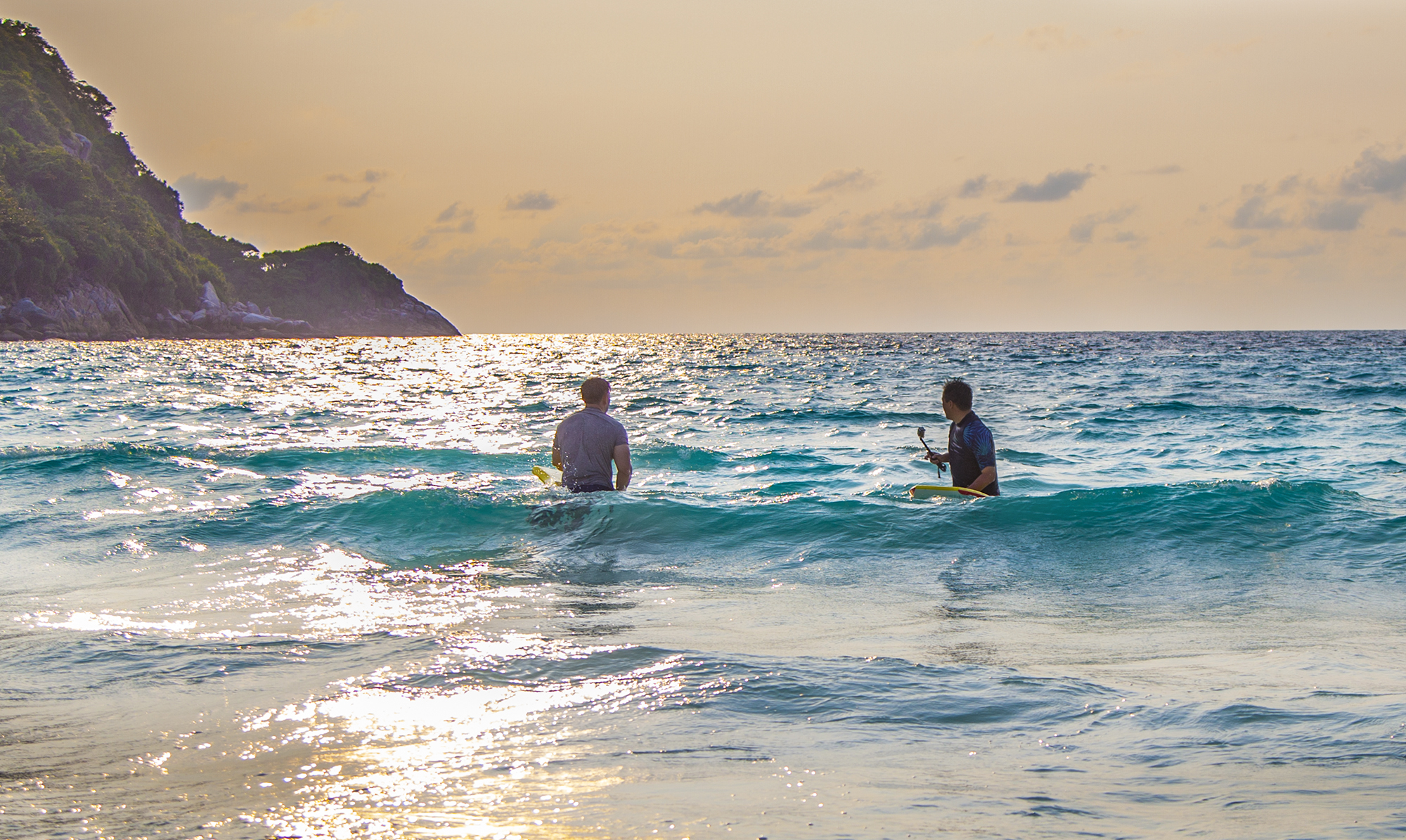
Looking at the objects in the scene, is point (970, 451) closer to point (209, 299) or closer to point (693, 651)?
point (693, 651)

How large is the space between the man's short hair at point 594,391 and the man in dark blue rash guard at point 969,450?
339cm

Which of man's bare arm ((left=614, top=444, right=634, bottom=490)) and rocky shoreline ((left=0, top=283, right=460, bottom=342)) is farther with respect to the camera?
rocky shoreline ((left=0, top=283, right=460, bottom=342))

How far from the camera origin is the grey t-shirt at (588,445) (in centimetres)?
966

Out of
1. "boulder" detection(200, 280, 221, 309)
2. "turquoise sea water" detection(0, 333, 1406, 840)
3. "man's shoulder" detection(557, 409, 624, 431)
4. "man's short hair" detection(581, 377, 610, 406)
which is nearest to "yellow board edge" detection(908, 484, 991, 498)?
"turquoise sea water" detection(0, 333, 1406, 840)

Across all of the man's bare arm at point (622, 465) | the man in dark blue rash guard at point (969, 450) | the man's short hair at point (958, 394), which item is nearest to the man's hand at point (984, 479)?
the man in dark blue rash guard at point (969, 450)

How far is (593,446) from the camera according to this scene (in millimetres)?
9711

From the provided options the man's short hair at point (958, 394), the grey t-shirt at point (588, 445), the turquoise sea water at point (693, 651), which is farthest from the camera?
the grey t-shirt at point (588, 445)

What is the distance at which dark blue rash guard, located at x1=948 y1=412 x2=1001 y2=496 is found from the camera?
9.59 metres

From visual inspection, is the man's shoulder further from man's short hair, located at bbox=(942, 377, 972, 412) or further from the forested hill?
the forested hill

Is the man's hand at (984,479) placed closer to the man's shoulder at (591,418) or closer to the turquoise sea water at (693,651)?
the turquoise sea water at (693,651)

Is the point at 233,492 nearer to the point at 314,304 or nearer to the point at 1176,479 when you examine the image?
the point at 1176,479

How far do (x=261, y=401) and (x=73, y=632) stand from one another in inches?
942

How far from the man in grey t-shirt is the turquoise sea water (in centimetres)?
30

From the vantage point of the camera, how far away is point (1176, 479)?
47.7 feet
